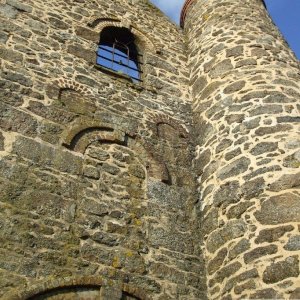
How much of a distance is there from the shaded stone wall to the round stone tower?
0.33 m

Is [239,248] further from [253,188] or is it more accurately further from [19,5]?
[19,5]

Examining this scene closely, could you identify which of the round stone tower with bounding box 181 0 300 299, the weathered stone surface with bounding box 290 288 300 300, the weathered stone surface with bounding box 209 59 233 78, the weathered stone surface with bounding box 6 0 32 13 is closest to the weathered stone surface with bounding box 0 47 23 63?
the weathered stone surface with bounding box 6 0 32 13

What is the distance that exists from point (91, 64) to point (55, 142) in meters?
1.89

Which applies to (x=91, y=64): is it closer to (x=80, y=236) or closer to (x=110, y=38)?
(x=110, y=38)

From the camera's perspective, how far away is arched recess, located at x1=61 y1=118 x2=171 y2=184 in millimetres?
5621

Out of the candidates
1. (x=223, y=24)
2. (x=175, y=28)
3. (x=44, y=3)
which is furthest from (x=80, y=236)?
(x=175, y=28)

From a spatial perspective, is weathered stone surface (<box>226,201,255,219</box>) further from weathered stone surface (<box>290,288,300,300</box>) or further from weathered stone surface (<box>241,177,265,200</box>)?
weathered stone surface (<box>290,288,300,300</box>)

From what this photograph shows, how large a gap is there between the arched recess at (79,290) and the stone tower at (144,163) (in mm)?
11

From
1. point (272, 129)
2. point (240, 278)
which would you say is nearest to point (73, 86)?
point (272, 129)

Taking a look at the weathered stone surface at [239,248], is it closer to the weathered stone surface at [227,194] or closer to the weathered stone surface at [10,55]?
the weathered stone surface at [227,194]

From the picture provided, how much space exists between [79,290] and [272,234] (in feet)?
7.00

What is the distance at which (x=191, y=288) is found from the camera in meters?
5.01

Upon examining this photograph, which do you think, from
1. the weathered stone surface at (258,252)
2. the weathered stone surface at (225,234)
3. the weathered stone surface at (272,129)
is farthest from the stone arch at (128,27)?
the weathered stone surface at (258,252)

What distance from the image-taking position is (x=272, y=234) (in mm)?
4680
